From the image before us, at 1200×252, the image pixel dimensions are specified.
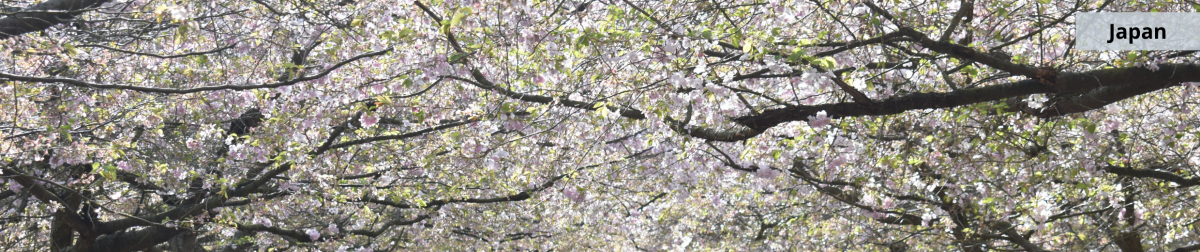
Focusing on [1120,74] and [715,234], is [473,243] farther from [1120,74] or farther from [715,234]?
[1120,74]

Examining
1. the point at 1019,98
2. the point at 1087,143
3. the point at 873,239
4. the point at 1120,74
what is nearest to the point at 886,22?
the point at 1019,98

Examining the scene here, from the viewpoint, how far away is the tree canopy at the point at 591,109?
212 inches

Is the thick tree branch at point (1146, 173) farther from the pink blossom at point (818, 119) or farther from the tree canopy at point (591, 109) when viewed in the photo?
the pink blossom at point (818, 119)

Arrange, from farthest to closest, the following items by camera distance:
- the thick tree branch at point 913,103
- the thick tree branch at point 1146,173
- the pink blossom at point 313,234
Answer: the pink blossom at point 313,234, the thick tree branch at point 1146,173, the thick tree branch at point 913,103

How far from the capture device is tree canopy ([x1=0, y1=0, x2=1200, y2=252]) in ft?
17.7

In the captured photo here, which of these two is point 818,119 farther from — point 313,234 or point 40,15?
point 313,234

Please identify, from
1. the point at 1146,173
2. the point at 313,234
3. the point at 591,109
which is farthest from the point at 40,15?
the point at 1146,173

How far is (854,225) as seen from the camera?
1111 cm

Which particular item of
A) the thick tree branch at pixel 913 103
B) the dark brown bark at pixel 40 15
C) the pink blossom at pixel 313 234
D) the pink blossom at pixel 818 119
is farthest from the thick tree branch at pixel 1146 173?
the pink blossom at pixel 313 234

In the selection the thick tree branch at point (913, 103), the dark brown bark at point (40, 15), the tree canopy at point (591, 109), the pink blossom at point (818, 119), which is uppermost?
the tree canopy at point (591, 109)

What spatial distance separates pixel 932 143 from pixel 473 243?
8.79 meters

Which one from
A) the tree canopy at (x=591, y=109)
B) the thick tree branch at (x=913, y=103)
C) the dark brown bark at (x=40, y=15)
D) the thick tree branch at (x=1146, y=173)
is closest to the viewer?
the thick tree branch at (x=913, y=103)

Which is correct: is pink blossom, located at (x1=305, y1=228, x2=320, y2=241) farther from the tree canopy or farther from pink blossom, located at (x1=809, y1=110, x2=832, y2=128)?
pink blossom, located at (x1=809, y1=110, x2=832, y2=128)

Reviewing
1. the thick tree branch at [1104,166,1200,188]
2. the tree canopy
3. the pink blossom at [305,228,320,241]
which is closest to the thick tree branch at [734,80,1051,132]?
the tree canopy
